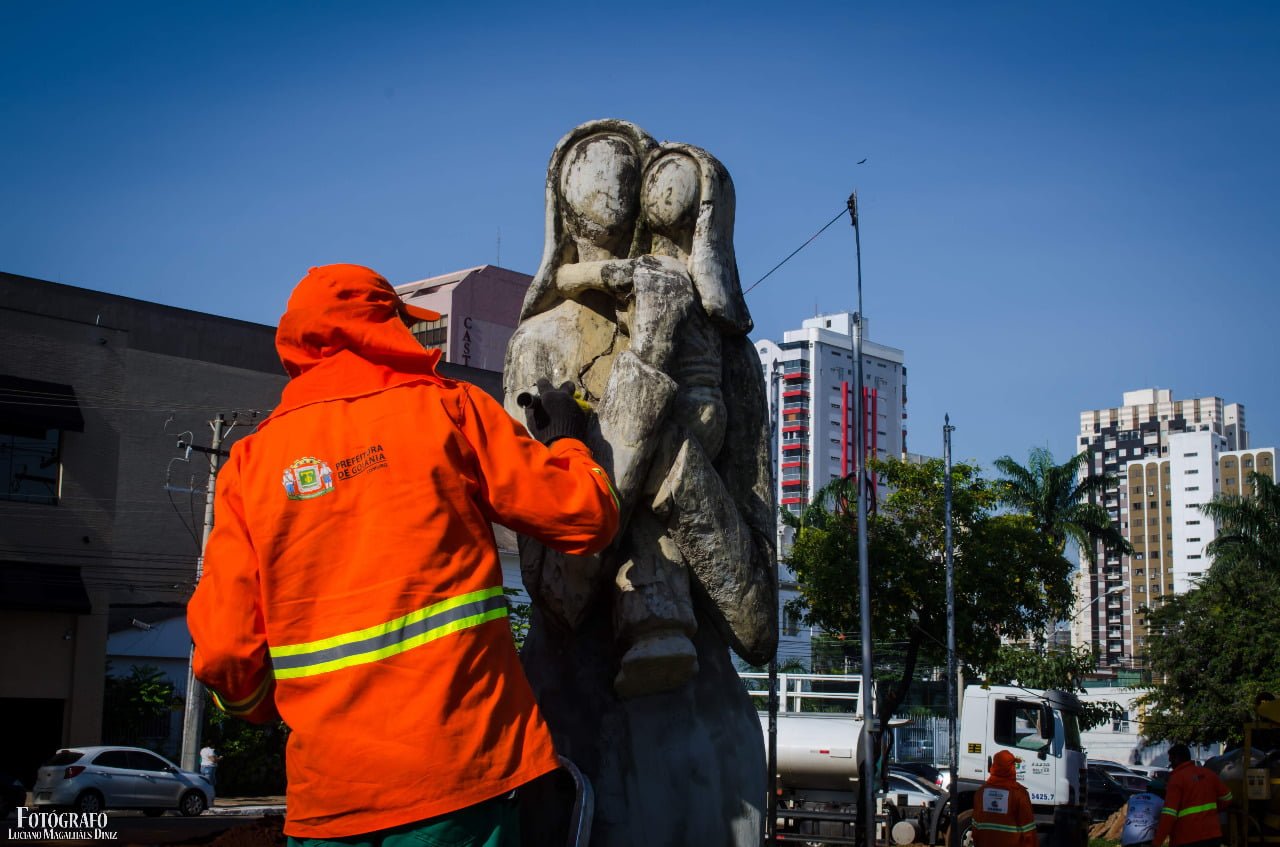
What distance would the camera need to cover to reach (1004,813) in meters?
12.2

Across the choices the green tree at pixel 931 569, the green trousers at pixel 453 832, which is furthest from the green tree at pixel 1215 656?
the green trousers at pixel 453 832

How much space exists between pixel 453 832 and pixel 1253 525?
3931 cm

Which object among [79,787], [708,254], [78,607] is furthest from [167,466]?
[708,254]

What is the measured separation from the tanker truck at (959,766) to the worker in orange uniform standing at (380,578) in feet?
45.0

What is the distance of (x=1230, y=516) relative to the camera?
3856 centimetres

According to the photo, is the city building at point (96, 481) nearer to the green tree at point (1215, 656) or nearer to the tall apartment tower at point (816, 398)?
the green tree at point (1215, 656)

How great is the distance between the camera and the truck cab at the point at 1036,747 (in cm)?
1745

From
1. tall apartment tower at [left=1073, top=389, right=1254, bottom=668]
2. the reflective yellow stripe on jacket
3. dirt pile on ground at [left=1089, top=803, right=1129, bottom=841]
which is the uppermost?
tall apartment tower at [left=1073, top=389, right=1254, bottom=668]

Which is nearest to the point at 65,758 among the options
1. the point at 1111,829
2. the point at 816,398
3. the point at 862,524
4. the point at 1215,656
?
the point at 862,524

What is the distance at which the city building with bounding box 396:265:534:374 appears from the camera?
1806 inches

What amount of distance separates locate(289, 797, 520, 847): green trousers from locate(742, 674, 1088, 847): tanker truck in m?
13.7

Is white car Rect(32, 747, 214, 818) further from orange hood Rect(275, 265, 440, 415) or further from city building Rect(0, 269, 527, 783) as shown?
orange hood Rect(275, 265, 440, 415)

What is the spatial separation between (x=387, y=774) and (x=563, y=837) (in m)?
1.33

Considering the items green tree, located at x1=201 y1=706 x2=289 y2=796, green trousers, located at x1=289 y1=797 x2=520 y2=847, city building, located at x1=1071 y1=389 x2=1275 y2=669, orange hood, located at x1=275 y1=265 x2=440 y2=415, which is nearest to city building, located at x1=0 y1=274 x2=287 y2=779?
green tree, located at x1=201 y1=706 x2=289 y2=796
